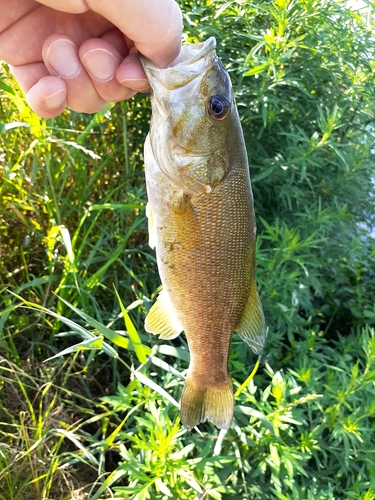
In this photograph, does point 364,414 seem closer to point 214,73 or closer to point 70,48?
point 214,73

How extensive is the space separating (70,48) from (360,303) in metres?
2.09

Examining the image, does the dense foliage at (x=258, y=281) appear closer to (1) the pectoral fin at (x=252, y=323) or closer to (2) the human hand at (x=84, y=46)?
(2) the human hand at (x=84, y=46)

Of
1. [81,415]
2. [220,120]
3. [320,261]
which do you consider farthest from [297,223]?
[81,415]

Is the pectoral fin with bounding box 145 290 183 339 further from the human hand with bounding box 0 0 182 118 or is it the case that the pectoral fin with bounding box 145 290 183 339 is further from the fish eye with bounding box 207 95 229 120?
the human hand with bounding box 0 0 182 118

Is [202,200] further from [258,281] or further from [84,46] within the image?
[258,281]

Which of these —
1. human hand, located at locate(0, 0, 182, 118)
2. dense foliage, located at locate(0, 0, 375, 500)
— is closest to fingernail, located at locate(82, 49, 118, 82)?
human hand, located at locate(0, 0, 182, 118)

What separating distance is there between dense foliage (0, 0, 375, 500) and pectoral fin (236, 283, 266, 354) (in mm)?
390

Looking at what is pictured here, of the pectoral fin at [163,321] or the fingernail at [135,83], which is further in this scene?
the pectoral fin at [163,321]

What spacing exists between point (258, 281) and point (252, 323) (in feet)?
2.09

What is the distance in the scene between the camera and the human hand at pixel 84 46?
3.97 feet

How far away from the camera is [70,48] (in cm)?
142

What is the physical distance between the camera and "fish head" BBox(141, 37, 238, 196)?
1228mm

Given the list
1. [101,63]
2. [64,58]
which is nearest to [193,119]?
[101,63]

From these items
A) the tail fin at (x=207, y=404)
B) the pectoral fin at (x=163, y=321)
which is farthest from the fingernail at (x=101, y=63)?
the tail fin at (x=207, y=404)
